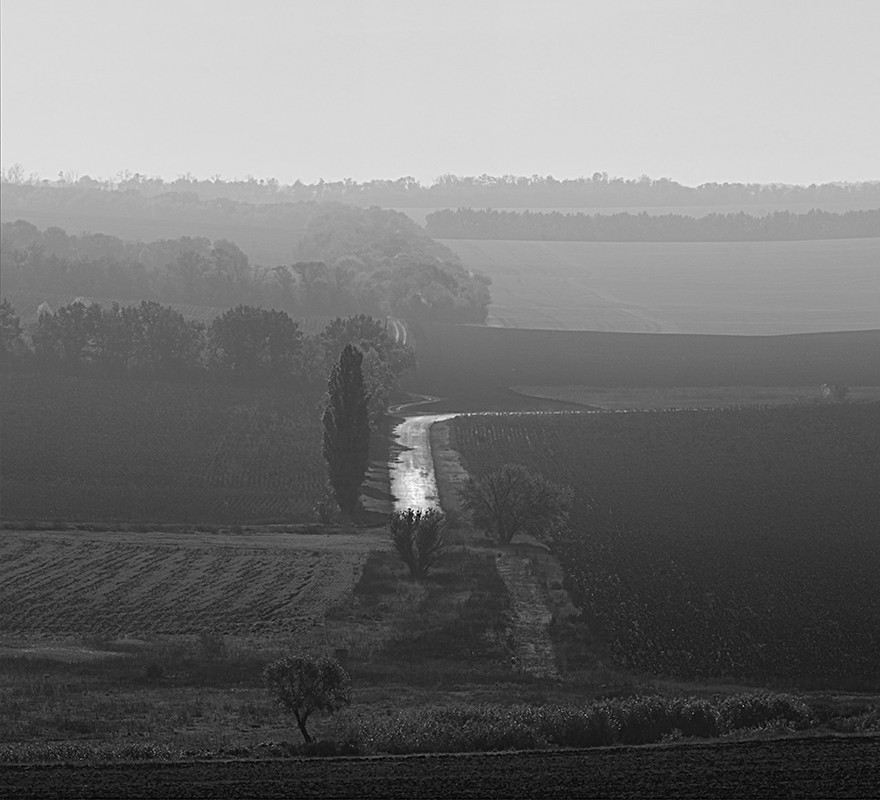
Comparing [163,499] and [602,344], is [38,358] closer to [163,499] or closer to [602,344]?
[163,499]

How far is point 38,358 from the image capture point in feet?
343

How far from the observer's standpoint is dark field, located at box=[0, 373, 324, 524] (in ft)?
225

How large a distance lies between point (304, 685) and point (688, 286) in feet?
469

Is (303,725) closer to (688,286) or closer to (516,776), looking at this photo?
(516,776)

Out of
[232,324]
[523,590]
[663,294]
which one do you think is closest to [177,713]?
[523,590]

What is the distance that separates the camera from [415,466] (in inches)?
3194

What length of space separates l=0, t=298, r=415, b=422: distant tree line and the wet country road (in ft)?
28.2

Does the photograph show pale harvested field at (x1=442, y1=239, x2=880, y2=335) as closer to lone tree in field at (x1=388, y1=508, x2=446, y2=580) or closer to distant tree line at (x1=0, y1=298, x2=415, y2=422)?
distant tree line at (x1=0, y1=298, x2=415, y2=422)

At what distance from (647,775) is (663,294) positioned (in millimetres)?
143278

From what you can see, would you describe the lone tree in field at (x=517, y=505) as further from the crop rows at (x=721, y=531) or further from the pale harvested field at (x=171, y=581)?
the pale harvested field at (x=171, y=581)

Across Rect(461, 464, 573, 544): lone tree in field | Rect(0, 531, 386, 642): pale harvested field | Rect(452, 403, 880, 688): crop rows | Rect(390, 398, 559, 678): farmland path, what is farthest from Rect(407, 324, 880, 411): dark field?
Rect(0, 531, 386, 642): pale harvested field

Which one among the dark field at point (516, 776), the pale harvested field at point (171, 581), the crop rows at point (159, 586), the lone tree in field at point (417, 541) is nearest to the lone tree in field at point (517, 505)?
the pale harvested field at point (171, 581)

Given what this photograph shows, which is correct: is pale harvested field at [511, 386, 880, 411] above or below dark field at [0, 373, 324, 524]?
below

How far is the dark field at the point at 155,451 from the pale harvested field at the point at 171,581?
23.2 feet
